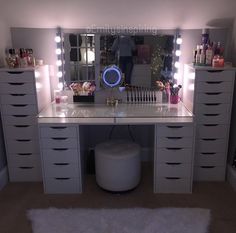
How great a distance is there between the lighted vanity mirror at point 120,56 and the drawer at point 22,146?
724mm

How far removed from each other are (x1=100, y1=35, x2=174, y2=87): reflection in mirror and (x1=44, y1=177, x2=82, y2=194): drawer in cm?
109

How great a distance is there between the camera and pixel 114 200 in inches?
92.3

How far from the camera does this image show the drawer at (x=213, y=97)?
238 centimetres

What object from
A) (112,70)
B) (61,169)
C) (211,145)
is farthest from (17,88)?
(211,145)

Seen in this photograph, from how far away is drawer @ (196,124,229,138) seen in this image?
2.48 m

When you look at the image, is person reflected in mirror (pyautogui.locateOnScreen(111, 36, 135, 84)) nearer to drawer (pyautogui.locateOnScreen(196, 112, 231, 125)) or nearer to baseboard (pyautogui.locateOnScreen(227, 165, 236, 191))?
drawer (pyautogui.locateOnScreen(196, 112, 231, 125))

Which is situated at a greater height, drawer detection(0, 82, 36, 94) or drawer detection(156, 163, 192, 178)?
drawer detection(0, 82, 36, 94)

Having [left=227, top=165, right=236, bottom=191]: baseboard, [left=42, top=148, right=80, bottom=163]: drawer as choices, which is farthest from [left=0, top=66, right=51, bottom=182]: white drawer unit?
[left=227, top=165, right=236, bottom=191]: baseboard

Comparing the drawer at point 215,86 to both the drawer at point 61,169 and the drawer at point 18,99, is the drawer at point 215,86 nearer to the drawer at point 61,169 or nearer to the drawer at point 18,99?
the drawer at point 61,169

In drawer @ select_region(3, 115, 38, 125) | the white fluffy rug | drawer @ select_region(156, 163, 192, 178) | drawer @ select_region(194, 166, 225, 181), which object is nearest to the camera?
the white fluffy rug

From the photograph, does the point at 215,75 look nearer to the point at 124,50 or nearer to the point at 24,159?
the point at 124,50

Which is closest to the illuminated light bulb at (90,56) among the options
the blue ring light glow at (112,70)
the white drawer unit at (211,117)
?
the blue ring light glow at (112,70)

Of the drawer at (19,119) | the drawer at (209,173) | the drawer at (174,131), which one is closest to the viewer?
the drawer at (174,131)

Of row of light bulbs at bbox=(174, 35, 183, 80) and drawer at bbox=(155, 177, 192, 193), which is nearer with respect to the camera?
drawer at bbox=(155, 177, 192, 193)
